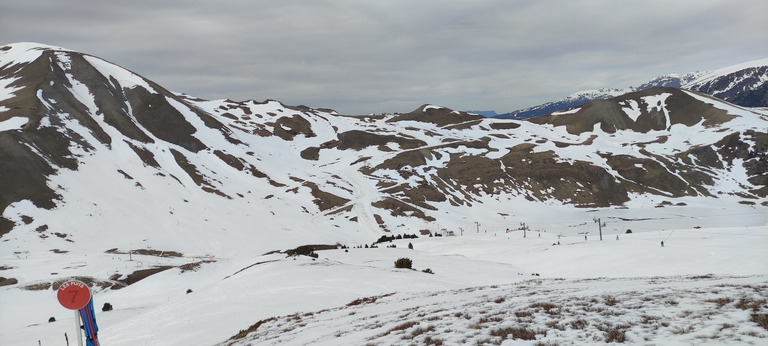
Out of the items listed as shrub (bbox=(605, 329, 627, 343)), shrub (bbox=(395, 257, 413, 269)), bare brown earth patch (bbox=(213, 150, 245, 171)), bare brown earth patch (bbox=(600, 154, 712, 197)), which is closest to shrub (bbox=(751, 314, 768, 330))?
shrub (bbox=(605, 329, 627, 343))

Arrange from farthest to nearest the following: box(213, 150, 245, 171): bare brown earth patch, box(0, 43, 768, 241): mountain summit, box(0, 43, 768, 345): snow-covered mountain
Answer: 1. box(213, 150, 245, 171): bare brown earth patch
2. box(0, 43, 768, 241): mountain summit
3. box(0, 43, 768, 345): snow-covered mountain

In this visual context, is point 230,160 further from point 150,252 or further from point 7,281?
point 7,281

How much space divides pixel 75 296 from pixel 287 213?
106 meters

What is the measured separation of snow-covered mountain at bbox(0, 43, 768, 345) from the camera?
27.0 m

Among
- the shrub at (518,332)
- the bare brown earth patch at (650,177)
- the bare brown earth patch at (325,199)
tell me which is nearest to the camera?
the shrub at (518,332)

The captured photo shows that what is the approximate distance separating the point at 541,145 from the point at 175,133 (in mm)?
145748

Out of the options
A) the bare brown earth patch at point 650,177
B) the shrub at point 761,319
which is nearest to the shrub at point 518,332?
the shrub at point 761,319

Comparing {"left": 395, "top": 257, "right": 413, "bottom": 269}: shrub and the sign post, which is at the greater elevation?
Answer: the sign post

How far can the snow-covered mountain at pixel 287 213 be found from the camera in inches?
1064

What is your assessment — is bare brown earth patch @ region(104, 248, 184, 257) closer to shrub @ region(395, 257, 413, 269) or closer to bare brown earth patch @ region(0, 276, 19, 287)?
bare brown earth patch @ region(0, 276, 19, 287)

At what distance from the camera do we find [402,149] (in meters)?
192

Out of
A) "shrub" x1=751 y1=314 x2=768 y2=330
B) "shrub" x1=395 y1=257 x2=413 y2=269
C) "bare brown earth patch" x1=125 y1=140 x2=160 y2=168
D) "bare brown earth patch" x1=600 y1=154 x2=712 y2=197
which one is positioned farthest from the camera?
"bare brown earth patch" x1=600 y1=154 x2=712 y2=197

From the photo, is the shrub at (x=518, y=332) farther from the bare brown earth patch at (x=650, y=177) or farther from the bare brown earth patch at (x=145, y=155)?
the bare brown earth patch at (x=650, y=177)

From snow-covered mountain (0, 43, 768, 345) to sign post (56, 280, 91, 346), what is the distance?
667 centimetres
